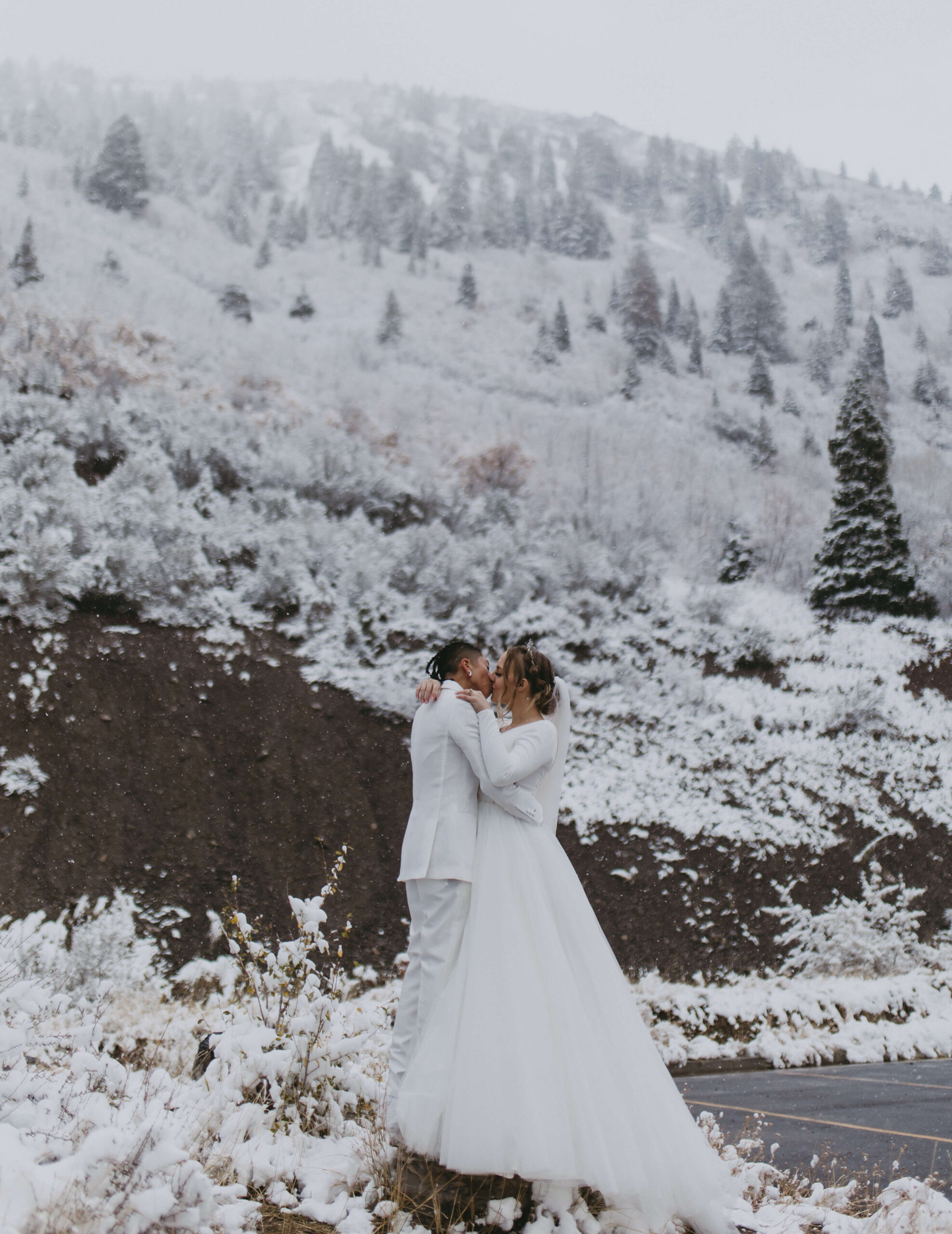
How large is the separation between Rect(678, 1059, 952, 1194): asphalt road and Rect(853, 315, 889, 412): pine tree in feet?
39.8

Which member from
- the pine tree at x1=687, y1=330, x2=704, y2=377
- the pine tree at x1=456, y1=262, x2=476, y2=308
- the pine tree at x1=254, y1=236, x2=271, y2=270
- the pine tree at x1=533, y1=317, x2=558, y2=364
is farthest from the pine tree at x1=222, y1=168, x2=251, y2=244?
the pine tree at x1=687, y1=330, x2=704, y2=377

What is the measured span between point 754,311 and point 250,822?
16.6 meters

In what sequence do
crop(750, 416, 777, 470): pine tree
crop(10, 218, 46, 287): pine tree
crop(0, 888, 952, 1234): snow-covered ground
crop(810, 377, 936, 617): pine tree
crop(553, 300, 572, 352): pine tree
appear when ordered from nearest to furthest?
1. crop(0, 888, 952, 1234): snow-covered ground
2. crop(810, 377, 936, 617): pine tree
3. crop(10, 218, 46, 287): pine tree
4. crop(750, 416, 777, 470): pine tree
5. crop(553, 300, 572, 352): pine tree

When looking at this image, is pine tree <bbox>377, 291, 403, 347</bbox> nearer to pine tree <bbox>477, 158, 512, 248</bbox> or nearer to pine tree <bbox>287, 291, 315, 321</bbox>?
pine tree <bbox>287, 291, 315, 321</bbox>

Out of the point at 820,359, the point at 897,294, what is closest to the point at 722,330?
the point at 820,359

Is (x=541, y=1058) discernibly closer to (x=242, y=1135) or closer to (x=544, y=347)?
(x=242, y=1135)

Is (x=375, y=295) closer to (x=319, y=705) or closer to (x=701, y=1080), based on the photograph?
(x=319, y=705)

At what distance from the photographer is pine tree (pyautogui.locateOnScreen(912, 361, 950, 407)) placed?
15.1m

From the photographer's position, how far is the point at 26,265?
13062 millimetres

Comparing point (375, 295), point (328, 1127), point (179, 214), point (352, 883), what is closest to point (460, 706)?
point (328, 1127)

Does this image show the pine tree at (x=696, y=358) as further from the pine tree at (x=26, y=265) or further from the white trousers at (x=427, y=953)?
the white trousers at (x=427, y=953)

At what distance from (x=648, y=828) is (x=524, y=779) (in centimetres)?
686

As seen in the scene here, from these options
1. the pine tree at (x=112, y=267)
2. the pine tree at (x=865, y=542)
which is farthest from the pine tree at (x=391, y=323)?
the pine tree at (x=865, y=542)

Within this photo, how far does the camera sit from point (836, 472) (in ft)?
42.9
